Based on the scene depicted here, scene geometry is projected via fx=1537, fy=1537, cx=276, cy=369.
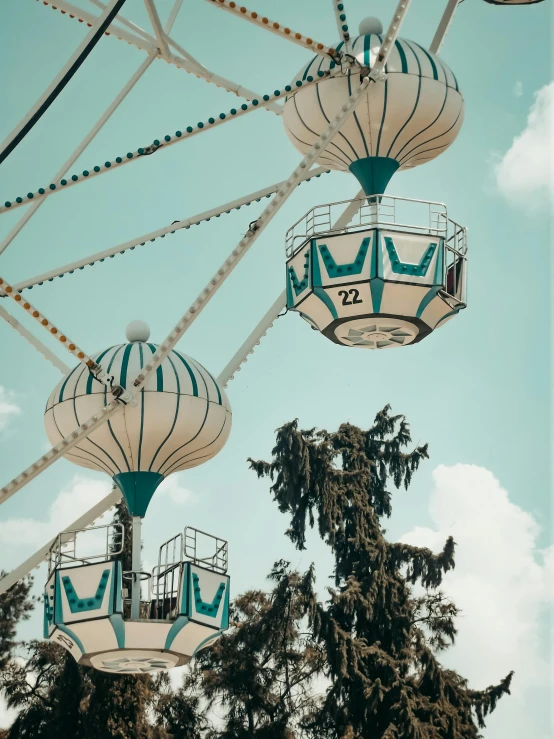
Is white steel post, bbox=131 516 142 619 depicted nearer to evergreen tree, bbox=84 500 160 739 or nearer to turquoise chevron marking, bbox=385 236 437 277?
turquoise chevron marking, bbox=385 236 437 277

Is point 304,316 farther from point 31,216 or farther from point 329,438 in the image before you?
point 329,438

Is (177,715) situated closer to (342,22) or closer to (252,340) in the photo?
(252,340)

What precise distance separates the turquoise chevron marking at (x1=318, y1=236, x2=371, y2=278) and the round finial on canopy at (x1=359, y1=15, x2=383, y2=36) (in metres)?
3.06

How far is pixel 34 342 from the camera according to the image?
62.9ft

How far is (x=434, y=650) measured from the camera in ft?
109

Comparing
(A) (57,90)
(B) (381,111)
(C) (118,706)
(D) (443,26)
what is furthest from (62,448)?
(C) (118,706)

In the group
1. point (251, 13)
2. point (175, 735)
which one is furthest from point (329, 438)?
point (251, 13)

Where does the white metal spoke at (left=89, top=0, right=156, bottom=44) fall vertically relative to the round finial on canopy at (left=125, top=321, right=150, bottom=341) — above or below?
above

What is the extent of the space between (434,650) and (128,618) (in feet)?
50.8

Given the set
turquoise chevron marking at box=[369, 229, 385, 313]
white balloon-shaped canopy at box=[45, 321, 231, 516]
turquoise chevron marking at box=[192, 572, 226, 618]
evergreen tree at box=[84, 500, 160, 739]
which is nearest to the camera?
turquoise chevron marking at box=[369, 229, 385, 313]

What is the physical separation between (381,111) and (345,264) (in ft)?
7.15

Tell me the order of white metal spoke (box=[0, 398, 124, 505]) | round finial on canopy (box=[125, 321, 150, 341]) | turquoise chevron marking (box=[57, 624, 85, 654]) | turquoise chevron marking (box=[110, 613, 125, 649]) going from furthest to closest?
round finial on canopy (box=[125, 321, 150, 341])
turquoise chevron marking (box=[57, 624, 85, 654])
turquoise chevron marking (box=[110, 613, 125, 649])
white metal spoke (box=[0, 398, 124, 505])

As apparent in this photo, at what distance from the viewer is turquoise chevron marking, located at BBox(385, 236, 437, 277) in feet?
58.6

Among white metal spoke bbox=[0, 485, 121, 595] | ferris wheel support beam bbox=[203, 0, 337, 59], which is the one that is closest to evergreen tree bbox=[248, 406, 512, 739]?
white metal spoke bbox=[0, 485, 121, 595]
